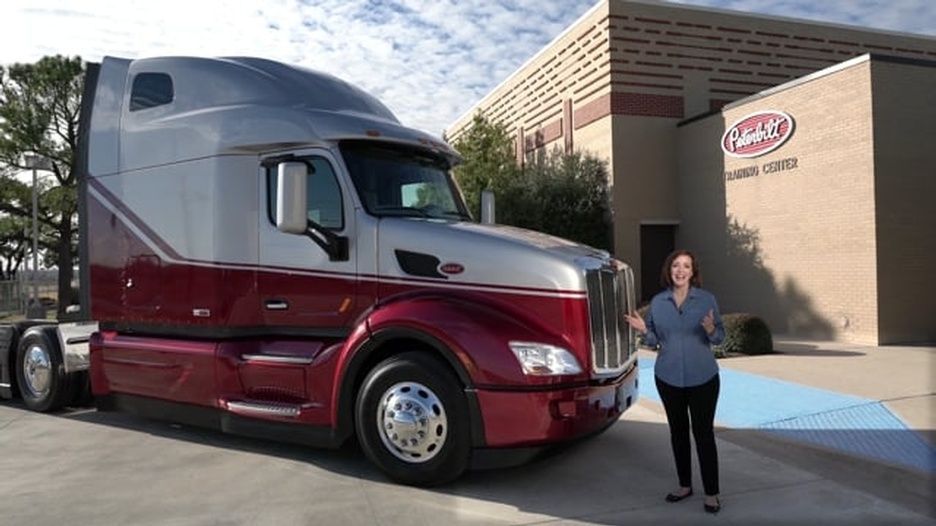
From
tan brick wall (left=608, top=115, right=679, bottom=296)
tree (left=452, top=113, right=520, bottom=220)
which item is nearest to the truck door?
tan brick wall (left=608, top=115, right=679, bottom=296)

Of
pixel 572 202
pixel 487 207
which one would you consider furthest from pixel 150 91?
pixel 572 202

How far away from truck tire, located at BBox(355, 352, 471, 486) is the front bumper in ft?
0.67

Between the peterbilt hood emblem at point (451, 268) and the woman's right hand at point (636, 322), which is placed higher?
the peterbilt hood emblem at point (451, 268)

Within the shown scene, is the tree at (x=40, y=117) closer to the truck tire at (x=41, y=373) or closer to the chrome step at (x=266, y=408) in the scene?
the truck tire at (x=41, y=373)

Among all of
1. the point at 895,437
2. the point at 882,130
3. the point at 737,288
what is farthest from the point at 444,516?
the point at 737,288

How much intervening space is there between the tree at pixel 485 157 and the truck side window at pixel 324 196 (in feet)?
55.5

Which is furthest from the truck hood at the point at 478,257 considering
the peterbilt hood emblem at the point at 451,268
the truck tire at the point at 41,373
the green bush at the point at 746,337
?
the green bush at the point at 746,337

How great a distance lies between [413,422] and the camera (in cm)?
555

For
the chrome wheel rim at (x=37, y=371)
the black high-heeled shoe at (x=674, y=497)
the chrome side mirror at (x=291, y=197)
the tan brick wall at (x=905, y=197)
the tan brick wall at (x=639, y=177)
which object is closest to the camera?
the black high-heeled shoe at (x=674, y=497)

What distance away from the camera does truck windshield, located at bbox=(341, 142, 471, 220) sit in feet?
20.6

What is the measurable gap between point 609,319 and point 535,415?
3.43 ft

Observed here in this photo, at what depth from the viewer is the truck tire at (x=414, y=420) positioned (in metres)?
5.45

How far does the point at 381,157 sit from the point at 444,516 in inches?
121

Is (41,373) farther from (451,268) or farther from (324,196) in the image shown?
(451,268)
